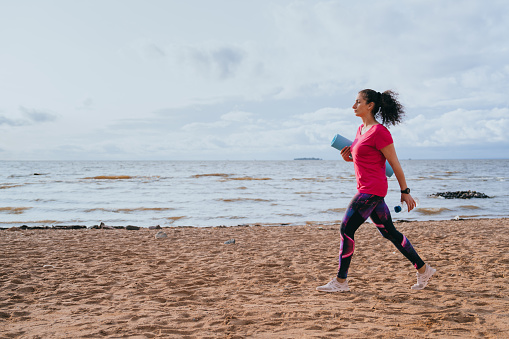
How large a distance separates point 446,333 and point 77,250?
21.4 feet

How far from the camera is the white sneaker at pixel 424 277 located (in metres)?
4.21

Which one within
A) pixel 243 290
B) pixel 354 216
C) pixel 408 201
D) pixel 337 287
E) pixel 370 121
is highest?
pixel 370 121

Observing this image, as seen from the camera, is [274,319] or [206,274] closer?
[274,319]

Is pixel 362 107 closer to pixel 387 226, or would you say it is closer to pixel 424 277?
pixel 387 226

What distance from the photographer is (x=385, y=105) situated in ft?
12.3

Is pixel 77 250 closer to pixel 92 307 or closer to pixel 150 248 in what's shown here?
pixel 150 248

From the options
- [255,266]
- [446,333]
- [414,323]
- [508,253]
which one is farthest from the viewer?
[508,253]

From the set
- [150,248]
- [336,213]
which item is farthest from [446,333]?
[336,213]

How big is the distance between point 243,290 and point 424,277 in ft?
7.09

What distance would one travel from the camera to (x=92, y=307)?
3955mm

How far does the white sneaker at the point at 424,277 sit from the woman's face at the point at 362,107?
1975 millimetres

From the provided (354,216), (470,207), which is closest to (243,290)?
(354,216)

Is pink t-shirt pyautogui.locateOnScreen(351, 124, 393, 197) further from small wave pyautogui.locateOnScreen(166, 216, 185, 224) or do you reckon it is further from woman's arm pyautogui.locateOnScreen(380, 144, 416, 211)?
small wave pyautogui.locateOnScreen(166, 216, 185, 224)

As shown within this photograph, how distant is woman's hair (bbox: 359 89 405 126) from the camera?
3.77 meters
